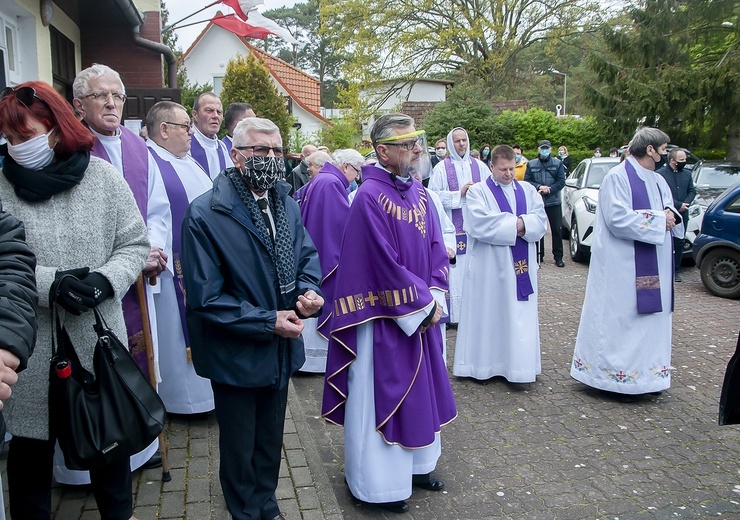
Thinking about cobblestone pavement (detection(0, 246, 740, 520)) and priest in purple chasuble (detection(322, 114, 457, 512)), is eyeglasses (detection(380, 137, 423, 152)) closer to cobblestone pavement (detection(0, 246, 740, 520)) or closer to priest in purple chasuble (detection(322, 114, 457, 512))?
priest in purple chasuble (detection(322, 114, 457, 512))

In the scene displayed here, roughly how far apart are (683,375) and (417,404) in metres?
3.82

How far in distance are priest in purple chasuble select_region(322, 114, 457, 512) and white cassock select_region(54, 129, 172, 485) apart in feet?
3.71

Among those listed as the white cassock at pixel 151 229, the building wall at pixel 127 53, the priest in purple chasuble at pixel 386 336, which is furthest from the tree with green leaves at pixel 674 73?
the white cassock at pixel 151 229

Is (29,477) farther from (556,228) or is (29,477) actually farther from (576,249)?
(576,249)

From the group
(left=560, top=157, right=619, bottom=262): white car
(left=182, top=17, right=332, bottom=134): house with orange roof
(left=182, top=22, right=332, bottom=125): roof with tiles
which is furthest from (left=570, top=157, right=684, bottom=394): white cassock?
(left=182, top=17, right=332, bottom=134): house with orange roof

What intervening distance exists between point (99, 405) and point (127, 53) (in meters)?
9.23

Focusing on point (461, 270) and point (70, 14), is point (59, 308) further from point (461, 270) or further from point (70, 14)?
point (70, 14)

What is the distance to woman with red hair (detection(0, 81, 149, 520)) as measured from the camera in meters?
2.93

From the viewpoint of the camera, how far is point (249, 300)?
3350 mm

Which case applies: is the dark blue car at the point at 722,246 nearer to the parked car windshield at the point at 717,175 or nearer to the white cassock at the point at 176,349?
the parked car windshield at the point at 717,175

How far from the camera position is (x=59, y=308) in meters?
3.03

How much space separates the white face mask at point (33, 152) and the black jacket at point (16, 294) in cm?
66

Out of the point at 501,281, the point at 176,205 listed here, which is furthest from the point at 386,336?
the point at 501,281

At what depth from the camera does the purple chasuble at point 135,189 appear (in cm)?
396
